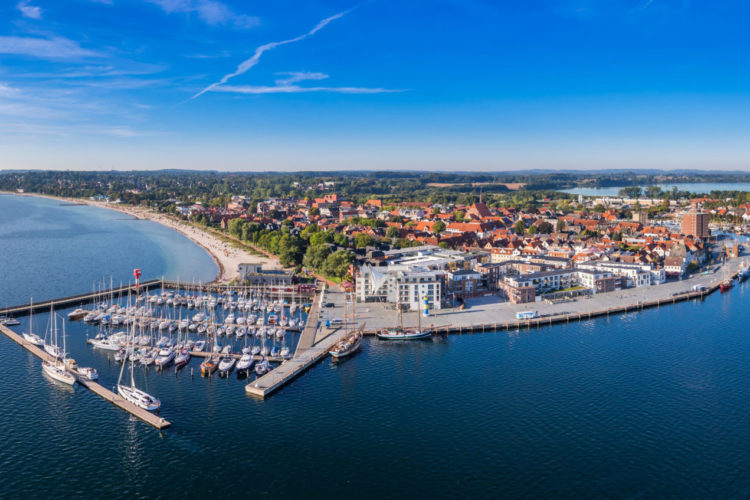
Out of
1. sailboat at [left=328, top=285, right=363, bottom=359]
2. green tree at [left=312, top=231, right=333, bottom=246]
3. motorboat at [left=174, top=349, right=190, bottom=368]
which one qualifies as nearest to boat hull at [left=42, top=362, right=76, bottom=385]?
motorboat at [left=174, top=349, right=190, bottom=368]

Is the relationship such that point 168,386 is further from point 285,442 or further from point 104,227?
point 104,227

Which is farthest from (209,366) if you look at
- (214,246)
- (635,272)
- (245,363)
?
(214,246)

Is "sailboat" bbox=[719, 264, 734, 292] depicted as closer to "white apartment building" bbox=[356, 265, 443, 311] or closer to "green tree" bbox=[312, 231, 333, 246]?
"white apartment building" bbox=[356, 265, 443, 311]

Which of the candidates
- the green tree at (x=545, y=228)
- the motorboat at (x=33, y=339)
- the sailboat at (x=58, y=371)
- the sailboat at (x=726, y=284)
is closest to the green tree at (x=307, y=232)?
the green tree at (x=545, y=228)

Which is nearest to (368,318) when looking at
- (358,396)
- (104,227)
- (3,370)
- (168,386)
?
(358,396)

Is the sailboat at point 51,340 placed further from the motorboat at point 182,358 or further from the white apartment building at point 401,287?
the white apartment building at point 401,287

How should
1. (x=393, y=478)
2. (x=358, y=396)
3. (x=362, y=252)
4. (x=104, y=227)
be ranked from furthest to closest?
(x=104, y=227), (x=362, y=252), (x=358, y=396), (x=393, y=478)
